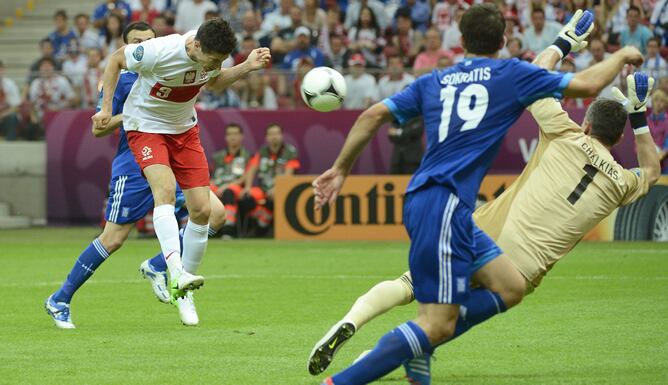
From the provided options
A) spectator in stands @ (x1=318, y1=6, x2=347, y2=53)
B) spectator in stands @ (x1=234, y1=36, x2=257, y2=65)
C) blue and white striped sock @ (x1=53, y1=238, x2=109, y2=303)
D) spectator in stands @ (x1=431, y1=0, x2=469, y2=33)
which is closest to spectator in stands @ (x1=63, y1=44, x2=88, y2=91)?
spectator in stands @ (x1=234, y1=36, x2=257, y2=65)

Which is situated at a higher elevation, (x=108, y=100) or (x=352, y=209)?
(x=108, y=100)

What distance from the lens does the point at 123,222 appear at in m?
10.1

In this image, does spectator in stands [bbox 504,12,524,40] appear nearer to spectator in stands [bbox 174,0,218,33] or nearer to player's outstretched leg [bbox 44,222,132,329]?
spectator in stands [bbox 174,0,218,33]

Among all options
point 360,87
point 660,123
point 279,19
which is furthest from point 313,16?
point 660,123

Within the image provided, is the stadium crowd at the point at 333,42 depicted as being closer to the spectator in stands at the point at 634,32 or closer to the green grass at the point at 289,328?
the spectator in stands at the point at 634,32

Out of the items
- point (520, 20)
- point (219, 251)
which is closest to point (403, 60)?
point (520, 20)

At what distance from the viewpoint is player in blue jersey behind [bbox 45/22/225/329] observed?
381 inches

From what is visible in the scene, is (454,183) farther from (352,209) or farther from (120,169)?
(352,209)

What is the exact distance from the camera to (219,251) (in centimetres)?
1706

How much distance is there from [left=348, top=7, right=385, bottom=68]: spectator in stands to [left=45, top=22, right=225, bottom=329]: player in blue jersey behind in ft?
37.8

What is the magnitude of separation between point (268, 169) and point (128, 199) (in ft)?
31.4

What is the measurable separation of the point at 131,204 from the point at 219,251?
23.0ft

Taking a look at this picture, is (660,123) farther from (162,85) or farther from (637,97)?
(162,85)

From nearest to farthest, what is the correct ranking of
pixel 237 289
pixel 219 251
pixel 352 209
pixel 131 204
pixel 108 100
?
pixel 108 100
pixel 131 204
pixel 237 289
pixel 219 251
pixel 352 209
